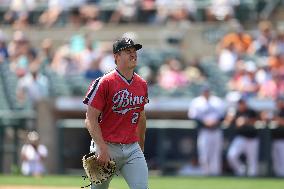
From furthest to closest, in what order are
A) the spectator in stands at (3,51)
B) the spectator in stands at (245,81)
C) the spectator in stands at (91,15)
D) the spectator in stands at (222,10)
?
the spectator in stands at (91,15)
the spectator in stands at (3,51)
the spectator in stands at (222,10)
the spectator in stands at (245,81)

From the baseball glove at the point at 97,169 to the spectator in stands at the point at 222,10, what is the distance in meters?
11.3

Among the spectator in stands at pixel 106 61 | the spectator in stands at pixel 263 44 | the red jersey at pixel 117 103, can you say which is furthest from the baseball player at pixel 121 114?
the spectator in stands at pixel 106 61

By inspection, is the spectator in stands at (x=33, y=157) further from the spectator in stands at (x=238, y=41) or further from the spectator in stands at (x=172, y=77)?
the spectator in stands at (x=238, y=41)

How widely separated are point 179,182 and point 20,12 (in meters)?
8.32

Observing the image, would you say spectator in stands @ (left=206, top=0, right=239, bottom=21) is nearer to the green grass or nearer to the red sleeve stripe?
the green grass

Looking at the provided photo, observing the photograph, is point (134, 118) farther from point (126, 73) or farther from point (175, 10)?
point (175, 10)

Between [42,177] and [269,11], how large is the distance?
626 centimetres

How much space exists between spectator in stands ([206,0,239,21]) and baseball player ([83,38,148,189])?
10915mm

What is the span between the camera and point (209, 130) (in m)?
15.9

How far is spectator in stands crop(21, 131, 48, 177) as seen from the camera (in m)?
16.4

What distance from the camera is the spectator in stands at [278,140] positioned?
15.6 m

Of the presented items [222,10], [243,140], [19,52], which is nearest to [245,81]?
[243,140]

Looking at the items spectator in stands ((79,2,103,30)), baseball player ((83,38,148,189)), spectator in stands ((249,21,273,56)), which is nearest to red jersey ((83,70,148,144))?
baseball player ((83,38,148,189))

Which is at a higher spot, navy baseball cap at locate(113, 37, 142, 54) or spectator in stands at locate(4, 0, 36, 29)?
spectator in stands at locate(4, 0, 36, 29)
